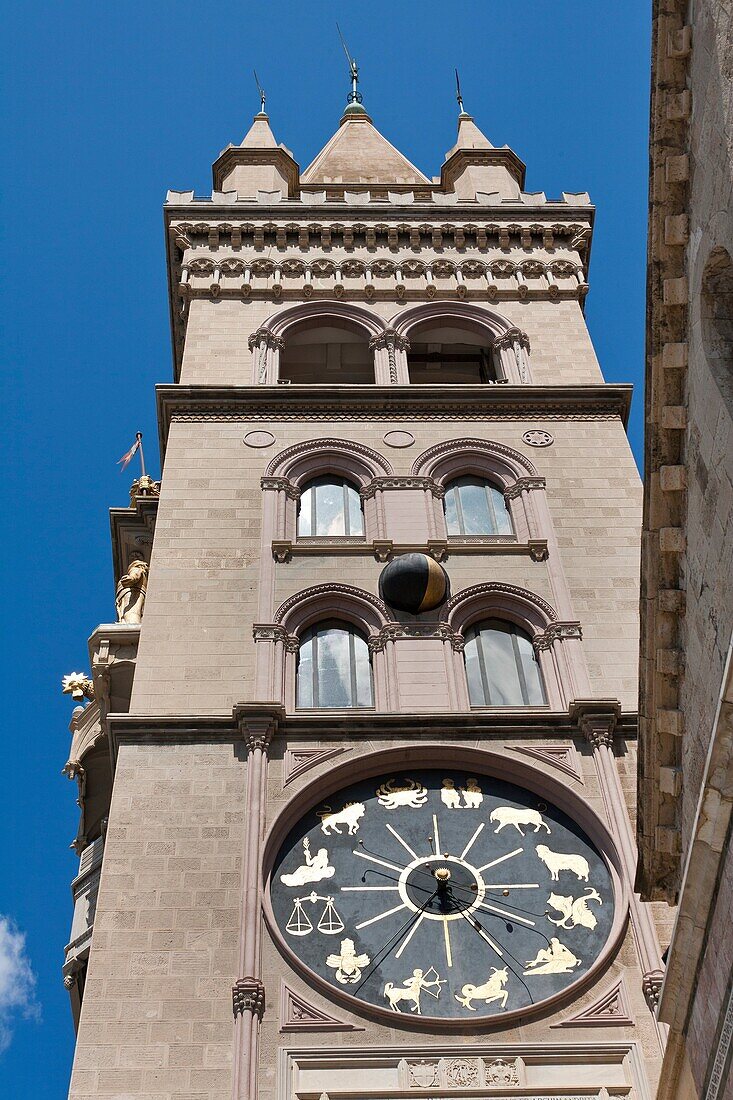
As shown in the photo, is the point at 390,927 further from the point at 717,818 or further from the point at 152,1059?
the point at 717,818

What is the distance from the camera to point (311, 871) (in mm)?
22266

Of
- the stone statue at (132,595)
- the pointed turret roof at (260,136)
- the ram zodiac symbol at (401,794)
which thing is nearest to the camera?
the ram zodiac symbol at (401,794)

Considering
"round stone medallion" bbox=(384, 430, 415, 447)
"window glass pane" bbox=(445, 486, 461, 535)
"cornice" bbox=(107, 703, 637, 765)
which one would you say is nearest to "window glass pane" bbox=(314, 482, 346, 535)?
"round stone medallion" bbox=(384, 430, 415, 447)

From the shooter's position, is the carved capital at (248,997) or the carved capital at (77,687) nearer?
the carved capital at (248,997)

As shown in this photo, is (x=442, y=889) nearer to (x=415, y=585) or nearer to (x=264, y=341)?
(x=415, y=585)

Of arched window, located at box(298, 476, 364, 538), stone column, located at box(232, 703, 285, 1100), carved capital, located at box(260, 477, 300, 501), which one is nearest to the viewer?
stone column, located at box(232, 703, 285, 1100)

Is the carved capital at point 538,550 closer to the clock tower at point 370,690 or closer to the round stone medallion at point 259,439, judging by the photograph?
the clock tower at point 370,690

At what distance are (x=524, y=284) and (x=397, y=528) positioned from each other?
34.2 ft

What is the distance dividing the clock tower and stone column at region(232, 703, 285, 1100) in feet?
0.15

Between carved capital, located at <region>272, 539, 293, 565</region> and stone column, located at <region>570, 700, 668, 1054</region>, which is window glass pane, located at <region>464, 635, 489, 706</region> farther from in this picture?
carved capital, located at <region>272, 539, 293, 565</region>

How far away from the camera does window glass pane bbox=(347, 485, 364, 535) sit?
96.1 feet

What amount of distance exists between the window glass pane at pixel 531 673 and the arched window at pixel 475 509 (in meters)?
2.91

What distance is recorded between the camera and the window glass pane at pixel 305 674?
25641 mm

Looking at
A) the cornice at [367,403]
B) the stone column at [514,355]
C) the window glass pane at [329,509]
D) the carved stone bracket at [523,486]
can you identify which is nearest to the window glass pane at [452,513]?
the carved stone bracket at [523,486]
